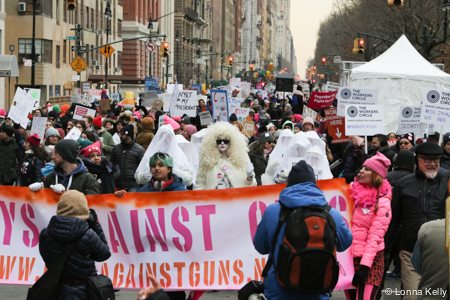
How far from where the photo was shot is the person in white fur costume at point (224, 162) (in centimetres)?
743

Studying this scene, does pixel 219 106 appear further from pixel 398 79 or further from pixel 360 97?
pixel 398 79

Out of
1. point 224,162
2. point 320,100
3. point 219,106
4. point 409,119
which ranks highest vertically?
point 320,100

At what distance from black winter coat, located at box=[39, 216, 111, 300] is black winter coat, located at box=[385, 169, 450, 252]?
2874 millimetres

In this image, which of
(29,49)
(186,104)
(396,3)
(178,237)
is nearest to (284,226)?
(178,237)

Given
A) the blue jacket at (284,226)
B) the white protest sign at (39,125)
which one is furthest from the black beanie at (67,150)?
the white protest sign at (39,125)

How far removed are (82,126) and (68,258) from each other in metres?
7.76

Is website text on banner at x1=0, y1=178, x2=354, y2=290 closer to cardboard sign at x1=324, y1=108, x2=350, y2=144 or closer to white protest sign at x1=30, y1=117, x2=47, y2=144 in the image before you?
white protest sign at x1=30, y1=117, x2=47, y2=144

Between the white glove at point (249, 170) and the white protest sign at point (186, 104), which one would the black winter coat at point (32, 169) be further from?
the white protest sign at point (186, 104)

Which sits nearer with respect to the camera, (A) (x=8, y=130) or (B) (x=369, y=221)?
(B) (x=369, y=221)

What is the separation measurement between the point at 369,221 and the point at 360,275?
48cm

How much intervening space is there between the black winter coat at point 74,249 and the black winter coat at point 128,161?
4.84m

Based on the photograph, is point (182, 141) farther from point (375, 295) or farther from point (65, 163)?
point (375, 295)

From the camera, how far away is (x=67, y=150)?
6305 mm

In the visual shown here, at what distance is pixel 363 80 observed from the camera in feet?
73.9
